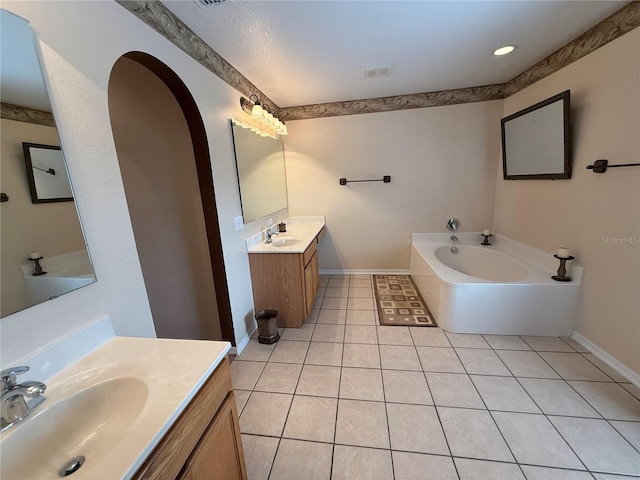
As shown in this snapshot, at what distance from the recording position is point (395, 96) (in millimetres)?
3107

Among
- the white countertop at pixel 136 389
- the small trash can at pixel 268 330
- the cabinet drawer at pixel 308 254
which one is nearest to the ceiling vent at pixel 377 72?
the cabinet drawer at pixel 308 254

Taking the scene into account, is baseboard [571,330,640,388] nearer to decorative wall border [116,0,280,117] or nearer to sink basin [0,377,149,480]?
sink basin [0,377,149,480]

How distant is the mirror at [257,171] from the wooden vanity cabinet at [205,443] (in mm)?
1592

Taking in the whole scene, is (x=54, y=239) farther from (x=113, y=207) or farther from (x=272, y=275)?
(x=272, y=275)

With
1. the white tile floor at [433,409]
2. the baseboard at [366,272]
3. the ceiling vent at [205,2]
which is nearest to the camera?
the white tile floor at [433,409]

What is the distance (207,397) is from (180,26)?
6.61ft

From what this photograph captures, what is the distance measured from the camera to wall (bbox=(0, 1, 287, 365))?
87cm

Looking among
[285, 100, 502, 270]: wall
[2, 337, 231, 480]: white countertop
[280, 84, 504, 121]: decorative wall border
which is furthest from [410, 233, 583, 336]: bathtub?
[2, 337, 231, 480]: white countertop

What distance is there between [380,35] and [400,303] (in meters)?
2.48

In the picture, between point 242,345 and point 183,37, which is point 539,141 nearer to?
point 183,37

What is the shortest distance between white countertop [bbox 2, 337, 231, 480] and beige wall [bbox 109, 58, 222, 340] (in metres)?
1.21

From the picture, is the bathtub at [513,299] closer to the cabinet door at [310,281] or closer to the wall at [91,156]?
the cabinet door at [310,281]

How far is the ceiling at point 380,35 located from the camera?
1504mm

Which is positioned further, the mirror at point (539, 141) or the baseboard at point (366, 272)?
the baseboard at point (366, 272)
